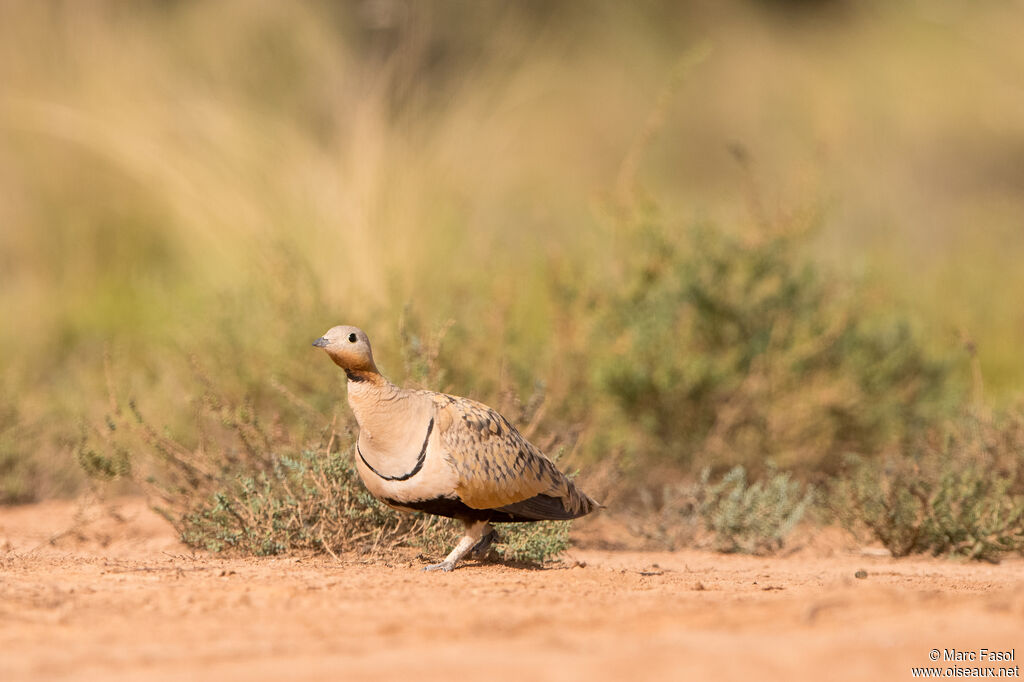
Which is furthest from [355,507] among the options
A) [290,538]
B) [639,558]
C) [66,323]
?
[66,323]

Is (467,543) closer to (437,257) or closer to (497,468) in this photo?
(497,468)

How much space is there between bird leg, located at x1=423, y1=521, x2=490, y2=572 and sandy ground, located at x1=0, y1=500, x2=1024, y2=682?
0.07m

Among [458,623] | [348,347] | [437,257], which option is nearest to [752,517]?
[348,347]

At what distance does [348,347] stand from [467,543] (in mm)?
949

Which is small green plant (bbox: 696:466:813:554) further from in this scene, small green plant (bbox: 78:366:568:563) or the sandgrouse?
the sandgrouse

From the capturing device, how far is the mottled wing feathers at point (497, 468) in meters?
4.46

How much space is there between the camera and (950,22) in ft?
53.1

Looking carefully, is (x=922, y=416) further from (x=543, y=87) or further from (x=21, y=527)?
(x=21, y=527)

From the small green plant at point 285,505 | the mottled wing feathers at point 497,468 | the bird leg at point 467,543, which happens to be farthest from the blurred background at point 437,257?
the bird leg at point 467,543

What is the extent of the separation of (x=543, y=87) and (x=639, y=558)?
582 centimetres

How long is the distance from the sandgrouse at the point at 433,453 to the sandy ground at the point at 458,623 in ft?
0.94

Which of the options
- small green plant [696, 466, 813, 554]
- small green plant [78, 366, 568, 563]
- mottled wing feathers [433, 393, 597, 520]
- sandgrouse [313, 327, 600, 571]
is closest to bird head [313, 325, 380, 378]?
sandgrouse [313, 327, 600, 571]

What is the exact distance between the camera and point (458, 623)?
11.9ft

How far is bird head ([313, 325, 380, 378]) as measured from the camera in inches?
174
